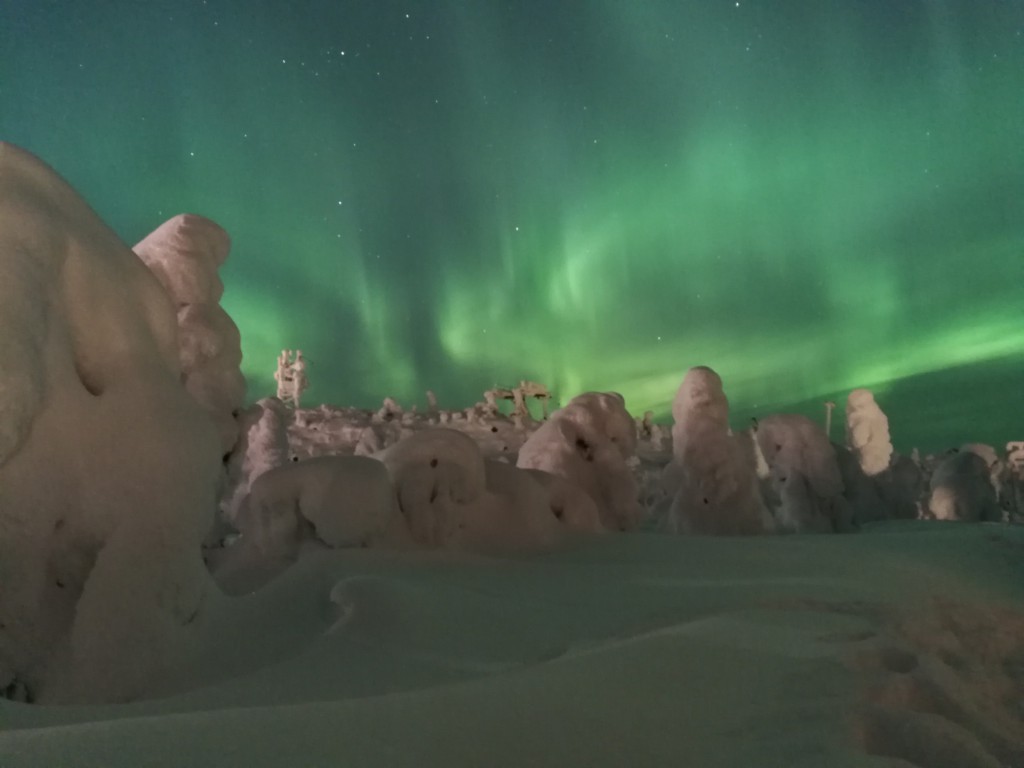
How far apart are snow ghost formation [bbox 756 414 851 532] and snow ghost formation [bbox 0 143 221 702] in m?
15.6

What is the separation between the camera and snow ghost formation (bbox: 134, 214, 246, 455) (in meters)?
8.27

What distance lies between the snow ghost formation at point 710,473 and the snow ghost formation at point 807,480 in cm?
225

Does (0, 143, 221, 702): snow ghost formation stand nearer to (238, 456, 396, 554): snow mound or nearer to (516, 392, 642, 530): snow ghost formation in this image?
(238, 456, 396, 554): snow mound

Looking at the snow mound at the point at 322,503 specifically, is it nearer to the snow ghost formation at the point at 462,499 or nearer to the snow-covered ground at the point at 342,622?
the snow-covered ground at the point at 342,622

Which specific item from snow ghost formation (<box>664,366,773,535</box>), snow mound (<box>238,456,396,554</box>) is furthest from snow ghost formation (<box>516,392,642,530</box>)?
snow mound (<box>238,456,396,554</box>)

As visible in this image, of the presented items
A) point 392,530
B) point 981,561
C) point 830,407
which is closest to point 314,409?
point 830,407

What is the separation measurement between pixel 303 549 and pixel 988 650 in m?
7.05

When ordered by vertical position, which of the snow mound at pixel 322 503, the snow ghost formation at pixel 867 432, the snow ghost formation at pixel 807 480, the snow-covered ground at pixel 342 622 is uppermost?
the snow ghost formation at pixel 867 432

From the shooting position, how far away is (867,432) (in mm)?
23281

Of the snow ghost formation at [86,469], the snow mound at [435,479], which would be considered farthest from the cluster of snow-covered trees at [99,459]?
the snow mound at [435,479]

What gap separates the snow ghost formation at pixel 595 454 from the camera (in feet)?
46.6

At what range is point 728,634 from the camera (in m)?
4.07

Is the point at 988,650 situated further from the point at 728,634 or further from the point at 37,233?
the point at 37,233

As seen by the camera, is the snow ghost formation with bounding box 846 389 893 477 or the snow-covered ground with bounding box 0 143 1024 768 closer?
the snow-covered ground with bounding box 0 143 1024 768
